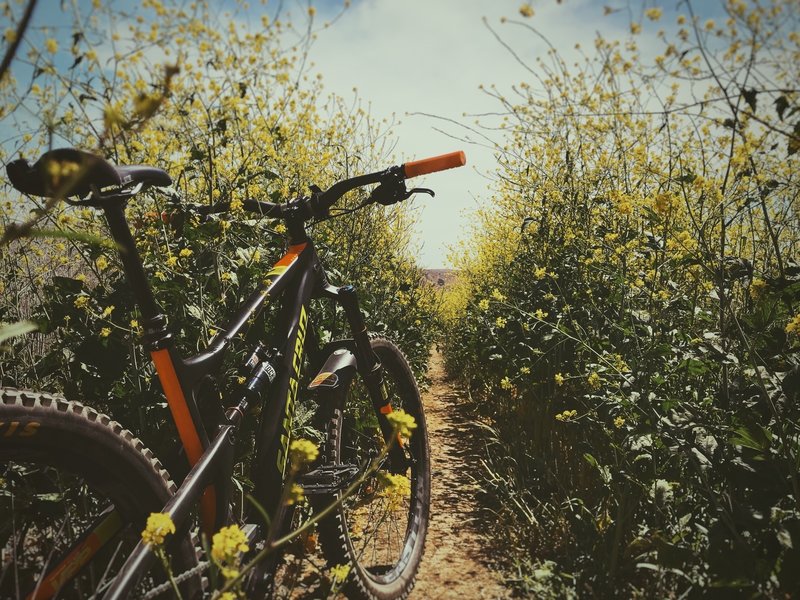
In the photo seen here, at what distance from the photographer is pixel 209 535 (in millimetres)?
1406

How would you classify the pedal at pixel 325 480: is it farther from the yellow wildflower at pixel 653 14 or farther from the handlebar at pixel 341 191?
the yellow wildflower at pixel 653 14

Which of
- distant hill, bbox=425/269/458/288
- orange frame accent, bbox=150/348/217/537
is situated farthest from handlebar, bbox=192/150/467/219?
distant hill, bbox=425/269/458/288

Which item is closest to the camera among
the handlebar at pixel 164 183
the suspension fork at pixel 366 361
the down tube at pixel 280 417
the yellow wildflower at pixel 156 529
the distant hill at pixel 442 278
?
the yellow wildflower at pixel 156 529

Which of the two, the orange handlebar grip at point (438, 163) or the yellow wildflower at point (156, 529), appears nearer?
the yellow wildflower at point (156, 529)

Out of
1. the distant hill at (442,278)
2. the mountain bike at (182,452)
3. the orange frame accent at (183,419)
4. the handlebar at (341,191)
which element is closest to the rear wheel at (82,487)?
the mountain bike at (182,452)

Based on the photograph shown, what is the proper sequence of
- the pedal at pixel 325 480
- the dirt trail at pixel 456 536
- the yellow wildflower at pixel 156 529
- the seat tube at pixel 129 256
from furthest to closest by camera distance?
the dirt trail at pixel 456 536 → the pedal at pixel 325 480 → the seat tube at pixel 129 256 → the yellow wildflower at pixel 156 529

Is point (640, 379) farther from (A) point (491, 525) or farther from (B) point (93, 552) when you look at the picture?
(B) point (93, 552)

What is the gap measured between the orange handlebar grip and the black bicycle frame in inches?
20.4

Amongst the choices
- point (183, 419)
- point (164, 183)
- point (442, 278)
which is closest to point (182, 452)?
point (183, 419)

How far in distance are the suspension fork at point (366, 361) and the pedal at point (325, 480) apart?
0.87ft

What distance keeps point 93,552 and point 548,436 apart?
9.42 ft

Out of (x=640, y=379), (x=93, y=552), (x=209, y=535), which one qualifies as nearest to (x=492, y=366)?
(x=640, y=379)

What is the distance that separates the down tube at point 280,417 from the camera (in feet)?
5.15

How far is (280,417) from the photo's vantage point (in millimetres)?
1608
